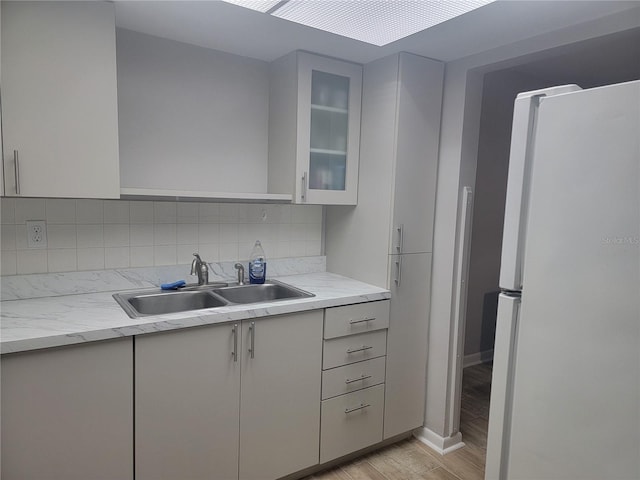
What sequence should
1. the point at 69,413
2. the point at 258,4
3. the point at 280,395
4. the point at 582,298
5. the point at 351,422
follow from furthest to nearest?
1. the point at 351,422
2. the point at 280,395
3. the point at 258,4
4. the point at 69,413
5. the point at 582,298

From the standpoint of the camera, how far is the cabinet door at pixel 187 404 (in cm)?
164

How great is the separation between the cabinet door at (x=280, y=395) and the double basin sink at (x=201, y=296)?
0.17 m

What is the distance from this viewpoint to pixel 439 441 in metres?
2.42

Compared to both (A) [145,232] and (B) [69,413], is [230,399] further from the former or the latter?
(A) [145,232]

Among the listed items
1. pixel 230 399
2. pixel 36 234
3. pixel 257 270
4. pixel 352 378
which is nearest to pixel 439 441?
pixel 352 378

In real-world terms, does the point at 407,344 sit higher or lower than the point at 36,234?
lower

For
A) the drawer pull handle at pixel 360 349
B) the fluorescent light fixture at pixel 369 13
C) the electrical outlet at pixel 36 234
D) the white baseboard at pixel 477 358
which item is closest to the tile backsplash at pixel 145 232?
the electrical outlet at pixel 36 234

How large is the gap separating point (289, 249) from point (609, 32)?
1904 mm

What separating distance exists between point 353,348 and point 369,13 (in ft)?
5.16

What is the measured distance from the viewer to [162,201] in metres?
2.17

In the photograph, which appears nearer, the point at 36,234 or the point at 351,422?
the point at 36,234

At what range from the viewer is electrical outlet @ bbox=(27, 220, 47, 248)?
6.15 ft

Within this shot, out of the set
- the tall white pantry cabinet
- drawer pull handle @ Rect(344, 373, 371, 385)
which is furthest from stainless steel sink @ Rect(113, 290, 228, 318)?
the tall white pantry cabinet

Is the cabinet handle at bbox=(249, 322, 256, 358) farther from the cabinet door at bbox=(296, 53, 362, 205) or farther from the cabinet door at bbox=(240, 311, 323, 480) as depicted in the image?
the cabinet door at bbox=(296, 53, 362, 205)
